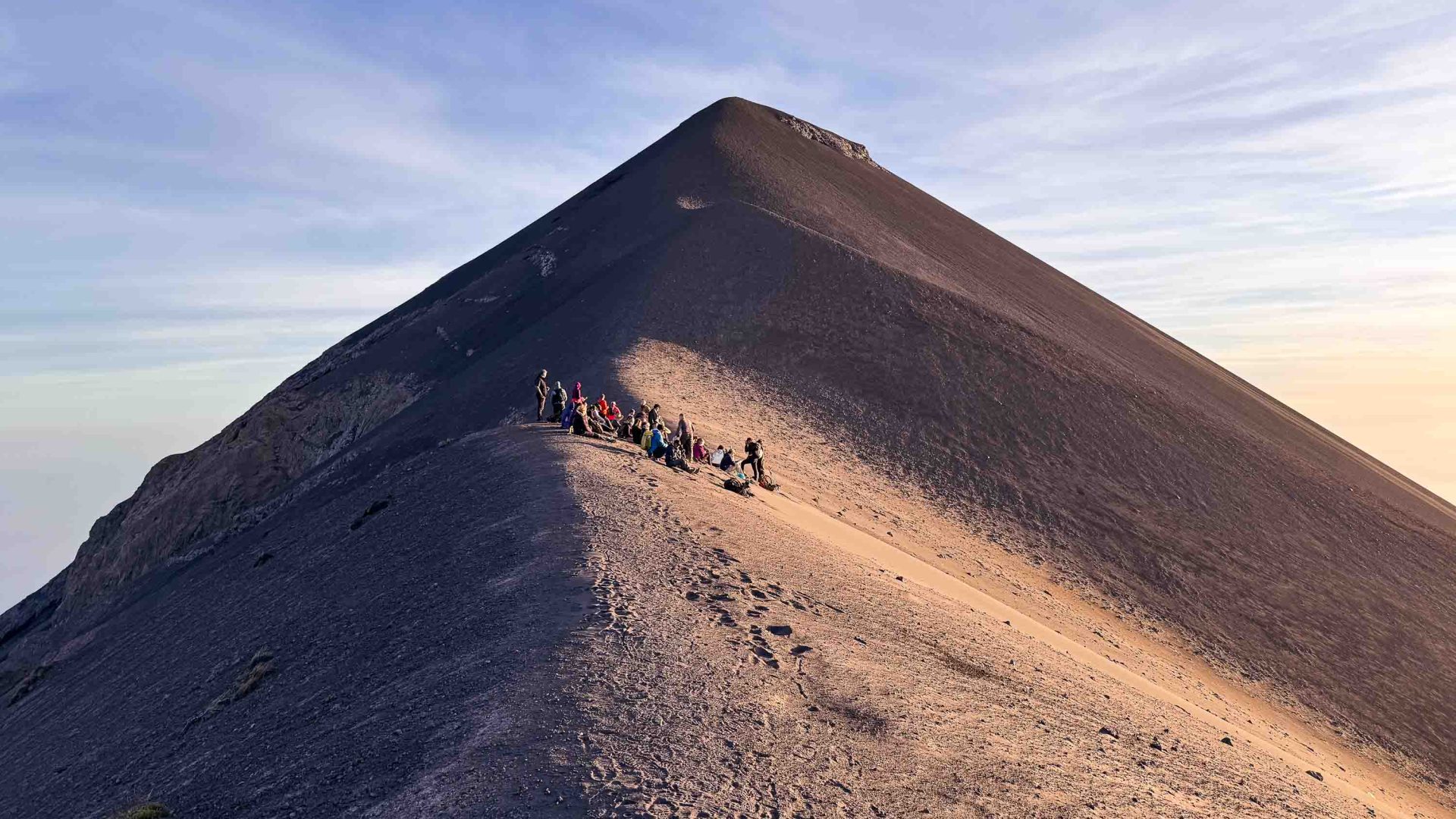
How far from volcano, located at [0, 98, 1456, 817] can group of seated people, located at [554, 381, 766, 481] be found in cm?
82

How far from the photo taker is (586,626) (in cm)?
1520

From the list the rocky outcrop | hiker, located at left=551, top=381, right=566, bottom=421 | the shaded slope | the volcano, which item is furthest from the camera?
the rocky outcrop

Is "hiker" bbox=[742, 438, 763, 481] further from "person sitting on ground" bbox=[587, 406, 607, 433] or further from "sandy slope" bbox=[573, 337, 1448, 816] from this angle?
"person sitting on ground" bbox=[587, 406, 607, 433]

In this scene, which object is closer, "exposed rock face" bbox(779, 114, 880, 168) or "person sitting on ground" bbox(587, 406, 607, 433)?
"person sitting on ground" bbox(587, 406, 607, 433)

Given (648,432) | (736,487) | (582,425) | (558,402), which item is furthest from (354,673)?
(558,402)

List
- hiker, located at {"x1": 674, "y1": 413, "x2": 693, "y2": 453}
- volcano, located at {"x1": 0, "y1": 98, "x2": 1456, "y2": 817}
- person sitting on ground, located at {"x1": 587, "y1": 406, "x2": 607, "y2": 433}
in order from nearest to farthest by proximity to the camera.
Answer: volcano, located at {"x1": 0, "y1": 98, "x2": 1456, "y2": 817} < hiker, located at {"x1": 674, "y1": 413, "x2": 693, "y2": 453} < person sitting on ground, located at {"x1": 587, "y1": 406, "x2": 607, "y2": 433}

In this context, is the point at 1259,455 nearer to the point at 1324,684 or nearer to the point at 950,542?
the point at 1324,684

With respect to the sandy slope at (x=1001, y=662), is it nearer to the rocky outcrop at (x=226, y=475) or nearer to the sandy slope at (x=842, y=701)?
the sandy slope at (x=842, y=701)

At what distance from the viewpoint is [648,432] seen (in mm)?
26984

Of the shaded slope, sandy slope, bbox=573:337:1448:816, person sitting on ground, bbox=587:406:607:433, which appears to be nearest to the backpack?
sandy slope, bbox=573:337:1448:816

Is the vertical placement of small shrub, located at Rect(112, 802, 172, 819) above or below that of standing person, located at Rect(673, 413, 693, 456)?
below

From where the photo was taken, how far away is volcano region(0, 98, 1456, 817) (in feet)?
44.3

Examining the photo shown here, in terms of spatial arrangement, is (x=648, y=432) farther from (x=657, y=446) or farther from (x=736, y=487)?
(x=736, y=487)

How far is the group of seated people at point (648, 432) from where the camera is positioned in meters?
26.6
